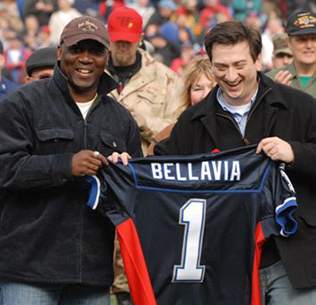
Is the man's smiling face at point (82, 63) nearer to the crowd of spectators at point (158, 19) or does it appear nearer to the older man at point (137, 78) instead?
the older man at point (137, 78)

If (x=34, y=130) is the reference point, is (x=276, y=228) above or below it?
below

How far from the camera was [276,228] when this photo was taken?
5559mm

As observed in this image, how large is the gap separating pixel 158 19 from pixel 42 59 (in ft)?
43.3

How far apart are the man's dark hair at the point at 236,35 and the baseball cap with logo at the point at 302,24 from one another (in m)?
2.60

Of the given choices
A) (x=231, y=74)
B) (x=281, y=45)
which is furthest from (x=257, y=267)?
(x=281, y=45)

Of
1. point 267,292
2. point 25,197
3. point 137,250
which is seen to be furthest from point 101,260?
point 267,292

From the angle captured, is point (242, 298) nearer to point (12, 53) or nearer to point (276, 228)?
point (276, 228)

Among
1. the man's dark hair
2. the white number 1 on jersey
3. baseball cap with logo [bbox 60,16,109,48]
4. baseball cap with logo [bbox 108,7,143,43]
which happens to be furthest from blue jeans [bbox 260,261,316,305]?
baseball cap with logo [bbox 108,7,143,43]

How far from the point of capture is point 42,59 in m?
7.40

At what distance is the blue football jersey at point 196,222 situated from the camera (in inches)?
222

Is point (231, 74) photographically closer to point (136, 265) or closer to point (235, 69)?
point (235, 69)

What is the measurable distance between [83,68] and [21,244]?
42.2 inches

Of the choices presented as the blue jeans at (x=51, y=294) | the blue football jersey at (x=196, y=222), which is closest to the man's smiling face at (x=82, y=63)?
the blue football jersey at (x=196, y=222)

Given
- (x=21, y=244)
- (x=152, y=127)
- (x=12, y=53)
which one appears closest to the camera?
(x=21, y=244)
